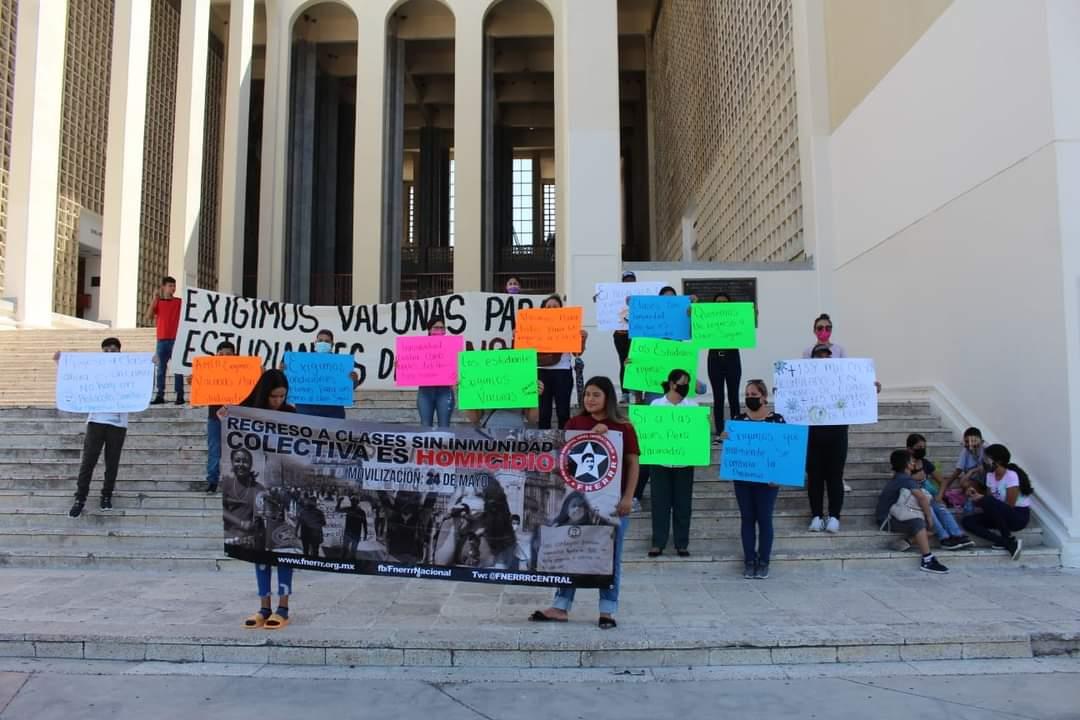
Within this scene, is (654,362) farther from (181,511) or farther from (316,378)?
(181,511)

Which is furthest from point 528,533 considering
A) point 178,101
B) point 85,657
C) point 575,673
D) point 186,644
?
point 178,101

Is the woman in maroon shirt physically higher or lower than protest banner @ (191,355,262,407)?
lower

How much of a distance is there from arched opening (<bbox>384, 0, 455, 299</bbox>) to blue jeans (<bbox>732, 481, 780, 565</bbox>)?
1679 cm

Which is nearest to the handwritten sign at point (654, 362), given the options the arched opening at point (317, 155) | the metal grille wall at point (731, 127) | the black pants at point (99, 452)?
the black pants at point (99, 452)

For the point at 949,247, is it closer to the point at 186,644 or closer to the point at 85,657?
the point at 186,644

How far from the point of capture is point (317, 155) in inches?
1067

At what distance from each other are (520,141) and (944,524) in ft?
103

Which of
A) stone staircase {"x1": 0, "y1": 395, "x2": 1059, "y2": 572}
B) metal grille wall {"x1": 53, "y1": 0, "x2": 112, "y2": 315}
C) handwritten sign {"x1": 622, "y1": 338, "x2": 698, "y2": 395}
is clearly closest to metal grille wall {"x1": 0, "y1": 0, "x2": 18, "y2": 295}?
metal grille wall {"x1": 53, "y1": 0, "x2": 112, "y2": 315}

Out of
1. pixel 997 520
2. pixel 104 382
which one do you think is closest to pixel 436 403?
pixel 104 382

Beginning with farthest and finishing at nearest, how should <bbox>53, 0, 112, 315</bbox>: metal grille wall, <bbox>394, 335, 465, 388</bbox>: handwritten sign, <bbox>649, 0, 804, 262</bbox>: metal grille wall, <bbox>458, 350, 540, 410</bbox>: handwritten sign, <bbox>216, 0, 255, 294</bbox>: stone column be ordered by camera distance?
1. <bbox>216, 0, 255, 294</bbox>: stone column
2. <bbox>53, 0, 112, 315</bbox>: metal grille wall
3. <bbox>649, 0, 804, 262</bbox>: metal grille wall
4. <bbox>394, 335, 465, 388</bbox>: handwritten sign
5. <bbox>458, 350, 540, 410</bbox>: handwritten sign

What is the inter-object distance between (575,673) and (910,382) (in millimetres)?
7541

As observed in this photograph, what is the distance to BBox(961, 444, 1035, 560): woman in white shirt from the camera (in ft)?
22.4

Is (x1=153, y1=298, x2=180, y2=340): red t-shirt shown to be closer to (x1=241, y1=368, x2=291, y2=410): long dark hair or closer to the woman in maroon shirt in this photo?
(x1=241, y1=368, x2=291, y2=410): long dark hair

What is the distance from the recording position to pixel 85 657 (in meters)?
4.80
